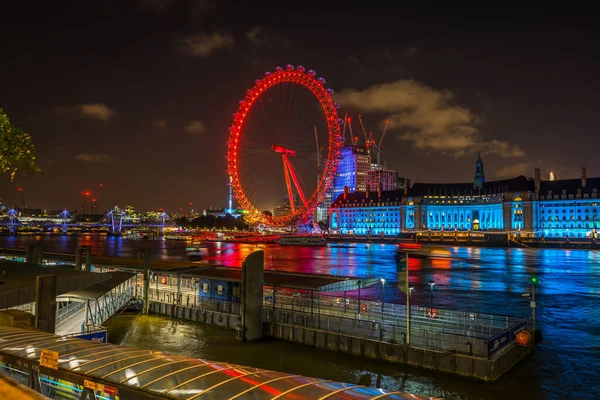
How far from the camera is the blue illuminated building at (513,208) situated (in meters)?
154

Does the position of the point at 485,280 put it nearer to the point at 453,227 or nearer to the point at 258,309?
the point at 258,309

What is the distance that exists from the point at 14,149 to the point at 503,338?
21284 mm

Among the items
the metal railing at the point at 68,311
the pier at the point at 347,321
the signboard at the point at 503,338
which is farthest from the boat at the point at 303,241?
the signboard at the point at 503,338

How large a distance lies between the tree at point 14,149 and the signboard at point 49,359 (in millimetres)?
6584

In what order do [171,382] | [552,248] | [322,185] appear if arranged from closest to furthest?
[171,382], [322,185], [552,248]

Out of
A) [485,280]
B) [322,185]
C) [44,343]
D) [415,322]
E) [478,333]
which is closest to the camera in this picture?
[44,343]

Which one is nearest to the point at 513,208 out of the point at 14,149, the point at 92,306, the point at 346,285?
the point at 346,285

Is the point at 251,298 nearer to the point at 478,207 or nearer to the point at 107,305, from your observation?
the point at 107,305

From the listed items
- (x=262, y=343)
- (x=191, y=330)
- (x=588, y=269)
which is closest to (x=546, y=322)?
(x=262, y=343)

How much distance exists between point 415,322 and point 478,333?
11.1ft

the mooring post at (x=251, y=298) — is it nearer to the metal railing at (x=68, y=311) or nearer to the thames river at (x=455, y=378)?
the thames river at (x=455, y=378)

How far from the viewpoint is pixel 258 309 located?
89.9 feet

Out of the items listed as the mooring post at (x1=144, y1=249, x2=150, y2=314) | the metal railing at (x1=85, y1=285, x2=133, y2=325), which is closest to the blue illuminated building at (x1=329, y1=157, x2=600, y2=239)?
the mooring post at (x1=144, y1=249, x2=150, y2=314)

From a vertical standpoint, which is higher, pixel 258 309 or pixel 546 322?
pixel 258 309
